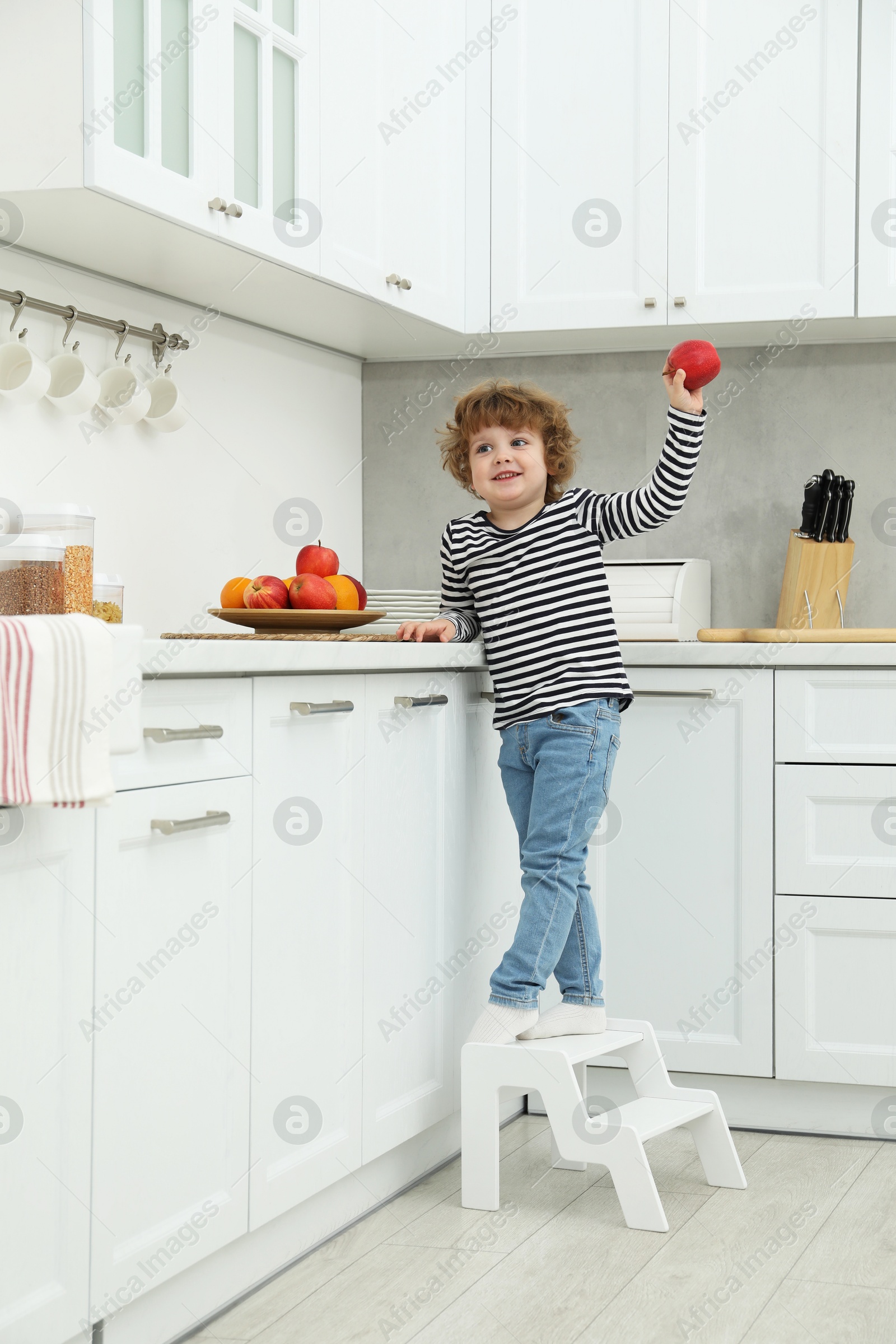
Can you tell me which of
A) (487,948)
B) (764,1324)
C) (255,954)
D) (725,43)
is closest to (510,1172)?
(487,948)

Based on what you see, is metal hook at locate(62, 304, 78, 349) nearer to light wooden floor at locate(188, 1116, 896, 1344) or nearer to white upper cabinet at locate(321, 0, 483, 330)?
white upper cabinet at locate(321, 0, 483, 330)

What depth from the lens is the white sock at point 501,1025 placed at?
2.09 metres

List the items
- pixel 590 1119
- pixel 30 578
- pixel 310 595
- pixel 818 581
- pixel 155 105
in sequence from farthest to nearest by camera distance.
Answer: pixel 818 581 < pixel 310 595 < pixel 590 1119 < pixel 155 105 < pixel 30 578

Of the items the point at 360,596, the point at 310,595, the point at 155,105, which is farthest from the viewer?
the point at 360,596

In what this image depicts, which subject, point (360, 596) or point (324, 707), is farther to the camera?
point (360, 596)

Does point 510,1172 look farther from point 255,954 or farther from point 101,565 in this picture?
point 101,565

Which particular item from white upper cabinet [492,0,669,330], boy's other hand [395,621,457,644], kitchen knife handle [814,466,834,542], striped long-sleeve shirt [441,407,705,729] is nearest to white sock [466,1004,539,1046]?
striped long-sleeve shirt [441,407,705,729]

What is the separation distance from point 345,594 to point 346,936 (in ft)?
1.87

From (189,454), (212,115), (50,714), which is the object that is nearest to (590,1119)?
(50,714)

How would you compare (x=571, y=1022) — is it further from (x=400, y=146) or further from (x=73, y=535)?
(x=400, y=146)

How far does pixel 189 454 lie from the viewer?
2545 millimetres

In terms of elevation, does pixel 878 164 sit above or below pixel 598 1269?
above

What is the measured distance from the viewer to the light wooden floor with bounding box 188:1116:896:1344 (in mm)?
1684

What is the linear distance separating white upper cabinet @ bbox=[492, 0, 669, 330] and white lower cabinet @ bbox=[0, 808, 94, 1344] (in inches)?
72.2
